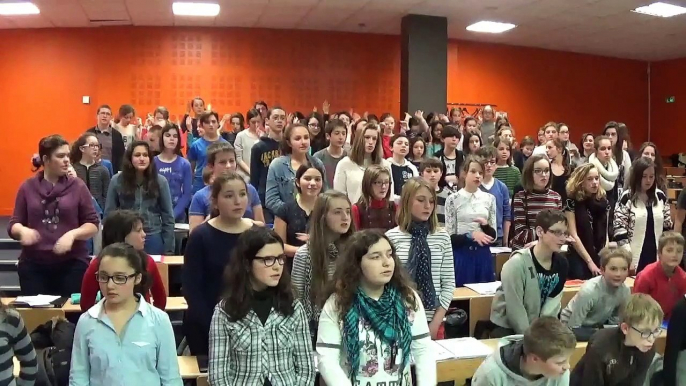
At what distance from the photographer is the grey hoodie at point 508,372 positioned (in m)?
2.41

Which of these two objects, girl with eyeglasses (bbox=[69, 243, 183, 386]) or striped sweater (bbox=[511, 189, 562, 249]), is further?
striped sweater (bbox=[511, 189, 562, 249])

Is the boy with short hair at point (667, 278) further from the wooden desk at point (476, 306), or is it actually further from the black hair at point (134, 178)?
the black hair at point (134, 178)

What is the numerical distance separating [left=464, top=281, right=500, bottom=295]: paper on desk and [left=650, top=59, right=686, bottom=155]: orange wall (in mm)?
11852

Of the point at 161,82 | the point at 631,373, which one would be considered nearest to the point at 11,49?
the point at 161,82

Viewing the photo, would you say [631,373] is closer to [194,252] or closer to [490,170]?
[194,252]

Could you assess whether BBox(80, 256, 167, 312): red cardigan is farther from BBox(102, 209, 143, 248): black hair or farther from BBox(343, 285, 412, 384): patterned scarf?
BBox(343, 285, 412, 384): patterned scarf

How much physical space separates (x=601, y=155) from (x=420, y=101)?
4.32 metres

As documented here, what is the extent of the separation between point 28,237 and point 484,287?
2.67 m

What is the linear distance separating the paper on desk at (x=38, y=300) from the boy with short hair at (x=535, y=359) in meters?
2.22

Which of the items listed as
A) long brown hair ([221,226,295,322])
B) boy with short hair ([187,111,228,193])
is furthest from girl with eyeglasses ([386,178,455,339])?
boy with short hair ([187,111,228,193])

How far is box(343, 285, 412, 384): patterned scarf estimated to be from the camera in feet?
7.61

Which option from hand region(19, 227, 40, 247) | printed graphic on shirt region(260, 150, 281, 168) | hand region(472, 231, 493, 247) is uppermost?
printed graphic on shirt region(260, 150, 281, 168)

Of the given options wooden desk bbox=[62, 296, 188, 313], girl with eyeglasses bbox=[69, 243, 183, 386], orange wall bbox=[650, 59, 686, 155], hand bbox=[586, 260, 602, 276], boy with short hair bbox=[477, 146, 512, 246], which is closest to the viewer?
girl with eyeglasses bbox=[69, 243, 183, 386]

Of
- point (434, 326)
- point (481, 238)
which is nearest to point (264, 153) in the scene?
point (481, 238)
